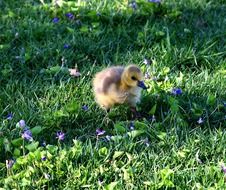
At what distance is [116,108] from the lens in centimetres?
433

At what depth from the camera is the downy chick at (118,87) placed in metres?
4.03

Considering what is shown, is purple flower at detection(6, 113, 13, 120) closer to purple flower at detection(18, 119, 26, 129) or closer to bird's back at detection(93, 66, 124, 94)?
purple flower at detection(18, 119, 26, 129)

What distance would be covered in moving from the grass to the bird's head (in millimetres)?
289

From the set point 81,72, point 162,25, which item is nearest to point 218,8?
point 162,25

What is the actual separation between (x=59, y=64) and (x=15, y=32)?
0.65 m

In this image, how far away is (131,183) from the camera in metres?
3.59

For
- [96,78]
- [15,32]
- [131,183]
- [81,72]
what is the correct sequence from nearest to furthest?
[131,183] < [96,78] < [81,72] < [15,32]

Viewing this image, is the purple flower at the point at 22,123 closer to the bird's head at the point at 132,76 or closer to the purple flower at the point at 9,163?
the purple flower at the point at 9,163

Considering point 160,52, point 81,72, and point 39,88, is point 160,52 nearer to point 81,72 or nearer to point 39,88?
point 81,72

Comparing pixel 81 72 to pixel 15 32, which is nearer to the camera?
pixel 81 72

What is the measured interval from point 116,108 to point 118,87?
0.26 metres

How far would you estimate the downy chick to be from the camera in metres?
4.03

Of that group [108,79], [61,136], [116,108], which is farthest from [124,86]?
[61,136]

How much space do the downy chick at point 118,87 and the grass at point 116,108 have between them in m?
0.13
